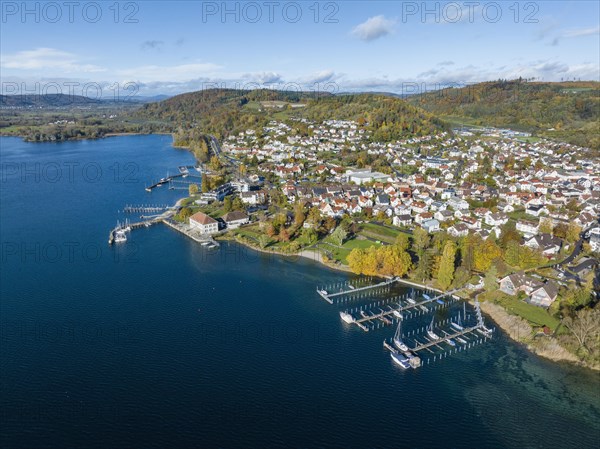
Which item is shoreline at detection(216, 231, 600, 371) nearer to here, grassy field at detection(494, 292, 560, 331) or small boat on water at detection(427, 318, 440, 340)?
grassy field at detection(494, 292, 560, 331)

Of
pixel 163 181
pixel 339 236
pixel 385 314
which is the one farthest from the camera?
pixel 163 181

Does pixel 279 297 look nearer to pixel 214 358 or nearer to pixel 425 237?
pixel 214 358

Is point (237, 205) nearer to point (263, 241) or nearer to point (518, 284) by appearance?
point (263, 241)

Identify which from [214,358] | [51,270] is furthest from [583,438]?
[51,270]

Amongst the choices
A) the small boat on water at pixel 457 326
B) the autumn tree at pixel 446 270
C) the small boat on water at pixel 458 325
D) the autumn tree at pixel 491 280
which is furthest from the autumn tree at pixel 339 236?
the small boat on water at pixel 457 326

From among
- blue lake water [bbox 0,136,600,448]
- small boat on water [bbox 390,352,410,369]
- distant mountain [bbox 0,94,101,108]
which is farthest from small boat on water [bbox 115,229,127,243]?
distant mountain [bbox 0,94,101,108]

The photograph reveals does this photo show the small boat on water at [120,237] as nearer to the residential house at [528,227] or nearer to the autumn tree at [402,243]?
the autumn tree at [402,243]

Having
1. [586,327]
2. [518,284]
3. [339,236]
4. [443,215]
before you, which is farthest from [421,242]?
[586,327]
